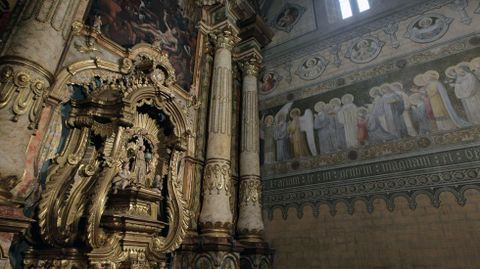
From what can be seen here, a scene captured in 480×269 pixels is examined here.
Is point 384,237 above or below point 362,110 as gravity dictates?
below

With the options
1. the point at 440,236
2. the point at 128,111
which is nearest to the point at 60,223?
the point at 128,111

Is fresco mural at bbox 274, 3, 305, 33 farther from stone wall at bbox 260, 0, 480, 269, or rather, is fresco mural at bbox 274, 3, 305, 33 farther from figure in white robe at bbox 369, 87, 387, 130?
figure in white robe at bbox 369, 87, 387, 130

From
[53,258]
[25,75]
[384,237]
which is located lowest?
[53,258]

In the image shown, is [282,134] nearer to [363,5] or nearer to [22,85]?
[363,5]

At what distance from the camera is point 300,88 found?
680 centimetres

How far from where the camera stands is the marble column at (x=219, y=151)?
A: 4812mm

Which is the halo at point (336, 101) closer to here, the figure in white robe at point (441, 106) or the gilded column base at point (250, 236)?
the figure in white robe at point (441, 106)

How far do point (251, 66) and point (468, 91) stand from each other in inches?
164

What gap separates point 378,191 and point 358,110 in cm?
166

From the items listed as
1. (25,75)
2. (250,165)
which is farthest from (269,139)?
(25,75)

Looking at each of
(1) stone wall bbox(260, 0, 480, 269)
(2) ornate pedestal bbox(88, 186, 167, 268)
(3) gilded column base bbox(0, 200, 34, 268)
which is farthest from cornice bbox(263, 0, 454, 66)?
(3) gilded column base bbox(0, 200, 34, 268)

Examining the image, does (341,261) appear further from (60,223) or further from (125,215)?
(60,223)

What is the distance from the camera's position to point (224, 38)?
6.39m

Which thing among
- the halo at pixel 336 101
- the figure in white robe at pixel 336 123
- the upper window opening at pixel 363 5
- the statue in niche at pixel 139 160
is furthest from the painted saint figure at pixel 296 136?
the statue in niche at pixel 139 160
